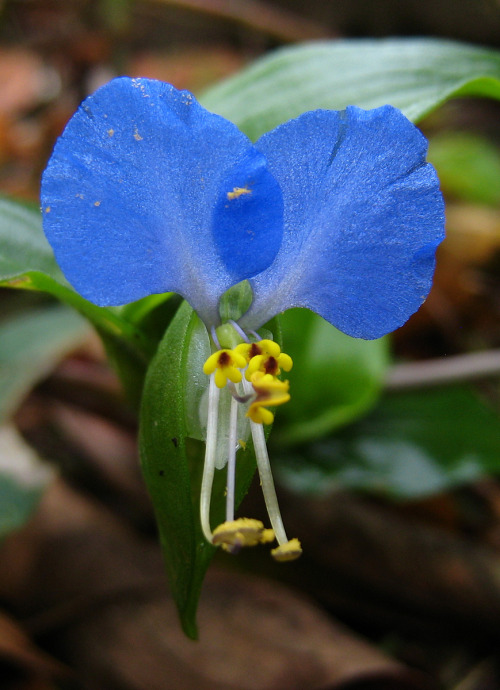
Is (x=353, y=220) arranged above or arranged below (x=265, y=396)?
above

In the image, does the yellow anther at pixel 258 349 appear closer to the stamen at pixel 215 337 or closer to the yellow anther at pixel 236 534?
the stamen at pixel 215 337

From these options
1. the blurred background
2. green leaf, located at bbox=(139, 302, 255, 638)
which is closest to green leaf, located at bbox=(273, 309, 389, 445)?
the blurred background

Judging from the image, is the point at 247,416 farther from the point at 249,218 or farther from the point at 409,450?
the point at 409,450

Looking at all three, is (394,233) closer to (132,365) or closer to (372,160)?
(372,160)

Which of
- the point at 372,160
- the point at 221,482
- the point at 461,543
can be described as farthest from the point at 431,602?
the point at 372,160

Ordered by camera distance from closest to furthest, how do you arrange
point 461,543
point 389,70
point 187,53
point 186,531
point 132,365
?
point 186,531
point 132,365
point 389,70
point 461,543
point 187,53

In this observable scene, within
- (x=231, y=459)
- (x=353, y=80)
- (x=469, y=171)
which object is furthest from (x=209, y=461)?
(x=469, y=171)
